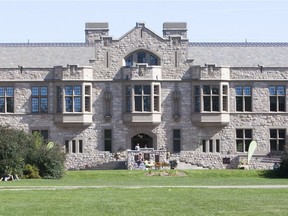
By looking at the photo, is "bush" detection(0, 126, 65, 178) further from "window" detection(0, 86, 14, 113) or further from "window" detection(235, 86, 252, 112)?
"window" detection(235, 86, 252, 112)

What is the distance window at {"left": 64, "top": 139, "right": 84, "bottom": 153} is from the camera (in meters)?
68.9

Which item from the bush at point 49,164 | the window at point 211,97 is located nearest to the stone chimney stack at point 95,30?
the window at point 211,97

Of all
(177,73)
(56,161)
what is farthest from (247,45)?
(56,161)

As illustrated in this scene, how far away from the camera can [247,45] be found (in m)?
73.1

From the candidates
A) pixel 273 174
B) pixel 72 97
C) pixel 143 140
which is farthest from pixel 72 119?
pixel 273 174

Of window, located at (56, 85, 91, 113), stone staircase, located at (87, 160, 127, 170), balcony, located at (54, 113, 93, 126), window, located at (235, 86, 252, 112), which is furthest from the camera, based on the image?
window, located at (235, 86, 252, 112)

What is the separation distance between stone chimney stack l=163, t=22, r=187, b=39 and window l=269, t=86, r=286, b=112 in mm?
10311

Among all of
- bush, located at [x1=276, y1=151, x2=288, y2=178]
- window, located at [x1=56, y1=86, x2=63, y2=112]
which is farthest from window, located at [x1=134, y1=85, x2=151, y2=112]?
bush, located at [x1=276, y1=151, x2=288, y2=178]

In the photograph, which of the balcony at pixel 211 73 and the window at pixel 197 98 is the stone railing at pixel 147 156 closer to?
the window at pixel 197 98

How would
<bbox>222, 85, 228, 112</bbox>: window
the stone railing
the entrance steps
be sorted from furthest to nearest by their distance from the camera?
1. <bbox>222, 85, 228, 112</bbox>: window
2. the entrance steps
3. the stone railing

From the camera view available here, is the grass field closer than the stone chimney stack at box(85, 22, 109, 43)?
Yes

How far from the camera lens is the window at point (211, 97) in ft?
222

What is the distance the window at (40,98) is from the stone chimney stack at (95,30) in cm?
951

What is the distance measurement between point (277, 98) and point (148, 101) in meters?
9.42
